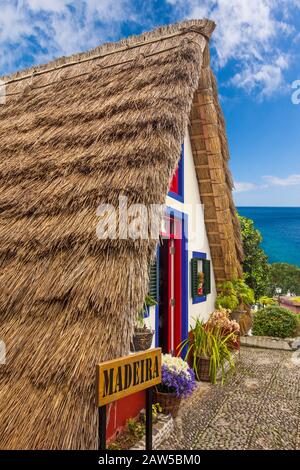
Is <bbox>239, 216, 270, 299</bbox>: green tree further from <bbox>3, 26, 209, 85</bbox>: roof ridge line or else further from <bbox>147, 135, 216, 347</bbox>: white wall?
<bbox>3, 26, 209, 85</bbox>: roof ridge line

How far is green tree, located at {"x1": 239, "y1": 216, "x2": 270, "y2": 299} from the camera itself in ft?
38.9

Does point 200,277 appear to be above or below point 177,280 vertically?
above

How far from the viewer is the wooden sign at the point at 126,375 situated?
94.9 inches

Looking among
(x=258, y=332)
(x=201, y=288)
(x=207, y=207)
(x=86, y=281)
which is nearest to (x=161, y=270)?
(x=201, y=288)

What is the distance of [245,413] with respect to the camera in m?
5.12

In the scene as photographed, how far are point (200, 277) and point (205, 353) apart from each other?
1518 mm

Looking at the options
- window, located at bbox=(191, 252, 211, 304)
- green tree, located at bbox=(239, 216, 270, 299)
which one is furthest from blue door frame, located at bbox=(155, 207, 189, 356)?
green tree, located at bbox=(239, 216, 270, 299)

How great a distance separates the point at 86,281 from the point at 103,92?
321cm

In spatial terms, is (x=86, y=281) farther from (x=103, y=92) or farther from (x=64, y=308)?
(x=103, y=92)

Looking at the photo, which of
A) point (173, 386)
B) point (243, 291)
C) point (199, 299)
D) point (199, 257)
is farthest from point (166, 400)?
point (243, 291)

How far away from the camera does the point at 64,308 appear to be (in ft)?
9.53

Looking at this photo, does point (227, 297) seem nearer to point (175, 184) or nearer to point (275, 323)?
point (275, 323)

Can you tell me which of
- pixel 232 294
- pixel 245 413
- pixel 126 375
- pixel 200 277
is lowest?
pixel 245 413

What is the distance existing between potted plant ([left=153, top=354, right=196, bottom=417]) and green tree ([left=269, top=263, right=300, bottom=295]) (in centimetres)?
2977
